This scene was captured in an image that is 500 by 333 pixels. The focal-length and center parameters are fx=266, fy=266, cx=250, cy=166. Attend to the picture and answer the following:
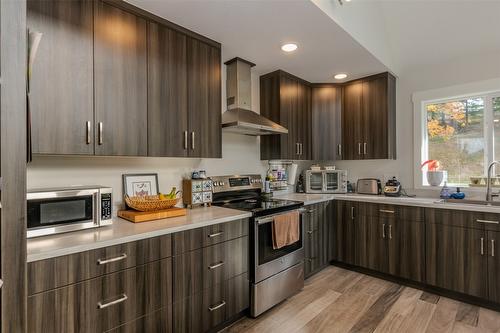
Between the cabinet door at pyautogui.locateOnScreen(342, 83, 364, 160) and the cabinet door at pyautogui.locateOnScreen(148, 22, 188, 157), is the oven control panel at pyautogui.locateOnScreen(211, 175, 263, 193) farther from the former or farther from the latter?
the cabinet door at pyautogui.locateOnScreen(342, 83, 364, 160)

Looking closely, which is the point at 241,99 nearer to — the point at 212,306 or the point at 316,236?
the point at 316,236

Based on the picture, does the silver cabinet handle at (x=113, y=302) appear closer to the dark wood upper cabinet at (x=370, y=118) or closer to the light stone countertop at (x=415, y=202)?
the light stone countertop at (x=415, y=202)

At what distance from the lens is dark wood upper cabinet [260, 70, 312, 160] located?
322 centimetres

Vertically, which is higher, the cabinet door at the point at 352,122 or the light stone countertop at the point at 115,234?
the cabinet door at the point at 352,122

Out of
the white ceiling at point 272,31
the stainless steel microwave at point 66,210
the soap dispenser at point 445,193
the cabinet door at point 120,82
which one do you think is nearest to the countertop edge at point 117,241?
the stainless steel microwave at point 66,210

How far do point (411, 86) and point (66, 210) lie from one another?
3822 millimetres

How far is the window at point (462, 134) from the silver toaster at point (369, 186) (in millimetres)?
526

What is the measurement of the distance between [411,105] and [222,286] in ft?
10.2

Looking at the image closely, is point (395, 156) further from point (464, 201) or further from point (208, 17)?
point (208, 17)

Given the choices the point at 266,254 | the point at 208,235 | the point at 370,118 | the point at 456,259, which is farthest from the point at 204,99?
the point at 456,259

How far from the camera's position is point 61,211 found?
158 centimetres

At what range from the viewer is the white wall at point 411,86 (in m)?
2.90

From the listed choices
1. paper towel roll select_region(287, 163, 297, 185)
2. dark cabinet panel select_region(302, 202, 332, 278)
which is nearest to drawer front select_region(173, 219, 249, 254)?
dark cabinet panel select_region(302, 202, 332, 278)

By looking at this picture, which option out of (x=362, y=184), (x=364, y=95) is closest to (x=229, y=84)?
(x=364, y=95)
